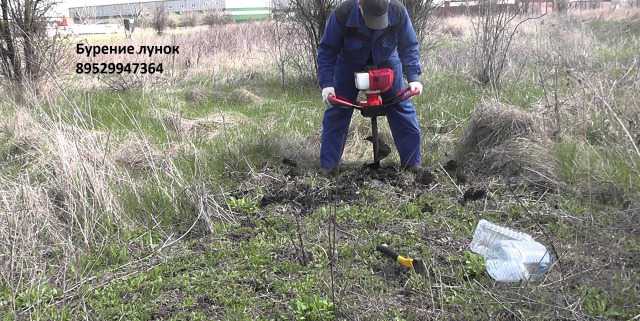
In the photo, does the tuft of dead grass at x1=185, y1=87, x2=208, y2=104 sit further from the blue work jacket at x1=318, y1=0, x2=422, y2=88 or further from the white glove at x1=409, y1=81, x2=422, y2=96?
the white glove at x1=409, y1=81, x2=422, y2=96

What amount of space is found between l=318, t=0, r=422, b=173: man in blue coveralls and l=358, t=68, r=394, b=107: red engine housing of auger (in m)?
0.18

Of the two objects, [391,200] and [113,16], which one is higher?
[113,16]

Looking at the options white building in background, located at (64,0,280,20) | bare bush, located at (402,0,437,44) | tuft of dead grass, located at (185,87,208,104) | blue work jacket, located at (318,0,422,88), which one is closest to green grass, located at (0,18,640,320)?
blue work jacket, located at (318,0,422,88)

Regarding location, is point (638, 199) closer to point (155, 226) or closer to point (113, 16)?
point (155, 226)

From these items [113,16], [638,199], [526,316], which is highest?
[113,16]

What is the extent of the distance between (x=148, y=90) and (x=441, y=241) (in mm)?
5681

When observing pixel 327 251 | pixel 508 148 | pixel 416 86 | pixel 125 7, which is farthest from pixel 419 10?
pixel 327 251

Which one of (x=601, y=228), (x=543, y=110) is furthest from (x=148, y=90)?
(x=601, y=228)

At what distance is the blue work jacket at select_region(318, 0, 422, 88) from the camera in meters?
3.75

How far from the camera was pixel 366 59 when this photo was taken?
3891 millimetres

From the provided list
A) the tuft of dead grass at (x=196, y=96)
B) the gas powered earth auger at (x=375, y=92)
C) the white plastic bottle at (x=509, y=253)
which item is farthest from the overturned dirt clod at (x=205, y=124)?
the white plastic bottle at (x=509, y=253)

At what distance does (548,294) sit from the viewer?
2264 millimetres

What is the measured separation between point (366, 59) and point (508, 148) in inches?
49.6

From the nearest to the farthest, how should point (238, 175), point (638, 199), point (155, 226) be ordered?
point (638, 199) < point (155, 226) < point (238, 175)
